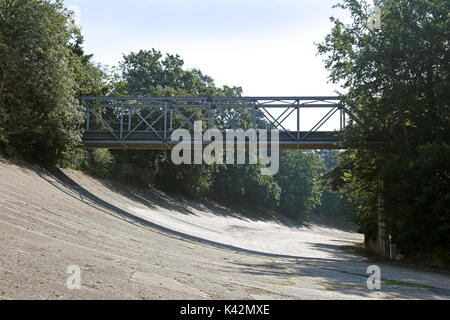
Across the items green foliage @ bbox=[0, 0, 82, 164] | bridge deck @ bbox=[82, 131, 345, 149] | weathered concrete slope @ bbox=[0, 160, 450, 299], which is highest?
green foliage @ bbox=[0, 0, 82, 164]

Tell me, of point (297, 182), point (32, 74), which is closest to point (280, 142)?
point (32, 74)

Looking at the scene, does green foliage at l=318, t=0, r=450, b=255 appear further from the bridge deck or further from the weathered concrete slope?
the bridge deck

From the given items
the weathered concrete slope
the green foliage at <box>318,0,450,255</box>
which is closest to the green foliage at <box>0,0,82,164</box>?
the weathered concrete slope

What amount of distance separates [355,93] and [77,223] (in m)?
16.1

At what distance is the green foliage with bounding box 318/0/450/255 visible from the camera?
20375 mm

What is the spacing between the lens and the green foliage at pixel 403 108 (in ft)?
66.8

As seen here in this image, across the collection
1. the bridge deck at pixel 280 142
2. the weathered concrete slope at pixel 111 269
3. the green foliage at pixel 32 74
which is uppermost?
the green foliage at pixel 32 74

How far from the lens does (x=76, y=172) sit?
115 feet

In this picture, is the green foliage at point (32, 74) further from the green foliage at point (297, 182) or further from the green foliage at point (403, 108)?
the green foliage at point (297, 182)

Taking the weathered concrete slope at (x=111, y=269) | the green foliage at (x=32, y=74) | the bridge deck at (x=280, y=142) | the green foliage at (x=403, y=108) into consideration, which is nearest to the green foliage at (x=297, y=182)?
the bridge deck at (x=280, y=142)

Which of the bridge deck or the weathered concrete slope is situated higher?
the bridge deck

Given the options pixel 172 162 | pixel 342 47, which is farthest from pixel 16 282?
pixel 172 162

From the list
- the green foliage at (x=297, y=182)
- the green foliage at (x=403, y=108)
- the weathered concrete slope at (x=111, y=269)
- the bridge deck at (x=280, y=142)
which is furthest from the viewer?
the green foliage at (x=297, y=182)
